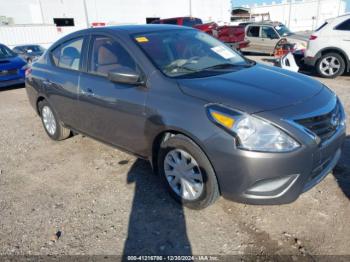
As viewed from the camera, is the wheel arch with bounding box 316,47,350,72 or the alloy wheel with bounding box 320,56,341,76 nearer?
the wheel arch with bounding box 316,47,350,72

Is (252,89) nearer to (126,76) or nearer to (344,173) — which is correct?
(126,76)

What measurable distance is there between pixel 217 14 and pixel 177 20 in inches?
899

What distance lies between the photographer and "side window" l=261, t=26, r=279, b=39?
46.4 ft

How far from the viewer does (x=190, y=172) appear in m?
2.82

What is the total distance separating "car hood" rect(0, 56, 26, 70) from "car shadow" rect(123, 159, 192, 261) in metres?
7.41

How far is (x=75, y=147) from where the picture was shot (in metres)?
4.64

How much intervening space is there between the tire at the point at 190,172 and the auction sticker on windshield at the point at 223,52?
1.41 meters

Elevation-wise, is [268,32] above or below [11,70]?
above

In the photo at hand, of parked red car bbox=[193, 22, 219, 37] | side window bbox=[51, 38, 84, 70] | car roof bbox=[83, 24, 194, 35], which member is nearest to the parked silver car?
parked red car bbox=[193, 22, 219, 37]

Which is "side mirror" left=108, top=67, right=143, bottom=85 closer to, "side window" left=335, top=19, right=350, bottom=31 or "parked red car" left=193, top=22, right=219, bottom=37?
"side window" left=335, top=19, right=350, bottom=31

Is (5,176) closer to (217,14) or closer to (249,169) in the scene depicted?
(249,169)

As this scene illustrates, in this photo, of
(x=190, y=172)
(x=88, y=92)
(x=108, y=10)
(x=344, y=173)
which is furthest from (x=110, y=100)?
(x=108, y=10)

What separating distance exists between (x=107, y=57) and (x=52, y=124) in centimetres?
187

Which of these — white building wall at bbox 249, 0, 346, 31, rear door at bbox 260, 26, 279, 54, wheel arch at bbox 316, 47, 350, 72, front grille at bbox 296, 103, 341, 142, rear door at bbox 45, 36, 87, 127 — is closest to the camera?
front grille at bbox 296, 103, 341, 142
